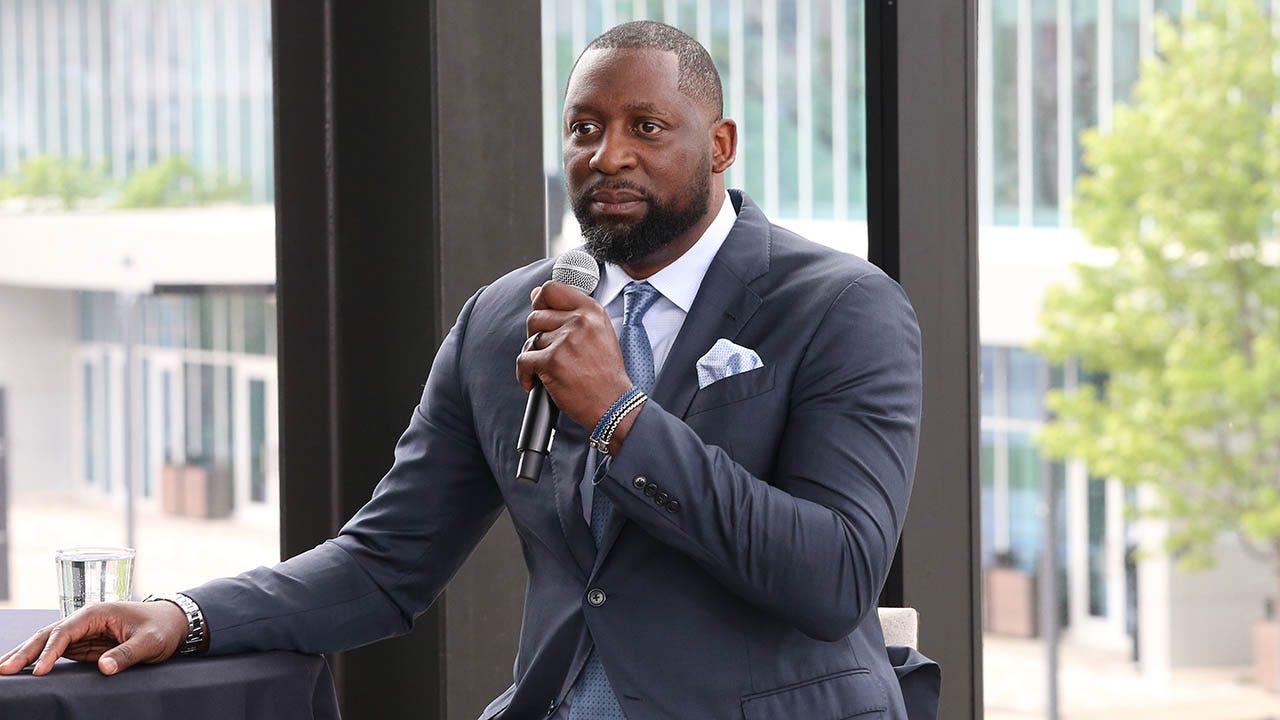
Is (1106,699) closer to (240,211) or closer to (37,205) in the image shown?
(240,211)

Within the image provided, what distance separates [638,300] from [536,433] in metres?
0.34

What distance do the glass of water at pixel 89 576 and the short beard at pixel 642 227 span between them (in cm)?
65

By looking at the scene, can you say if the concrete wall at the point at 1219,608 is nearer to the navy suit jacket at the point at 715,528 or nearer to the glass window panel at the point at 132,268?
the glass window panel at the point at 132,268

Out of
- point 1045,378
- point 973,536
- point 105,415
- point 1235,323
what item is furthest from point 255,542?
point 973,536

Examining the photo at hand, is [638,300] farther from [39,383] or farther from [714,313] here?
[39,383]

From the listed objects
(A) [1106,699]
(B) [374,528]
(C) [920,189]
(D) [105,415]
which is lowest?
(A) [1106,699]

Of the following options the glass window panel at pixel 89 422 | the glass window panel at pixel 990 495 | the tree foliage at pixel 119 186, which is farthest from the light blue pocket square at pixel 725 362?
the glass window panel at pixel 89 422

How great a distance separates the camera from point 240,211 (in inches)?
361

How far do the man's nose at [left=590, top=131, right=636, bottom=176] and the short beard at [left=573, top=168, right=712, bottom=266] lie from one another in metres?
0.02

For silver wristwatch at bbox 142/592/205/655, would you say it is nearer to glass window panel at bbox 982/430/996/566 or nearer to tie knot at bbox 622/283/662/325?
tie knot at bbox 622/283/662/325

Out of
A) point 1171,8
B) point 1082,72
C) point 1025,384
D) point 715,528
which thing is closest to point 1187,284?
point 1025,384

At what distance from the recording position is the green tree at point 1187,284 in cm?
1051

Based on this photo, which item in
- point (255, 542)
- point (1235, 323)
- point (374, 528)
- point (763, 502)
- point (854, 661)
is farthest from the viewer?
point (255, 542)

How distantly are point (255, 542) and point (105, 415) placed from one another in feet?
7.58
